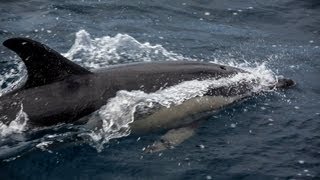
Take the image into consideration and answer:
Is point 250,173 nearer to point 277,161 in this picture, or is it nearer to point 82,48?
point 277,161

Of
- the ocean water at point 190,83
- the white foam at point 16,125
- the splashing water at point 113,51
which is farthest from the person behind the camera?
the splashing water at point 113,51

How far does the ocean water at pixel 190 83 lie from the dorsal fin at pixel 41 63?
616mm

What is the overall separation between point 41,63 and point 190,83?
2.46 metres

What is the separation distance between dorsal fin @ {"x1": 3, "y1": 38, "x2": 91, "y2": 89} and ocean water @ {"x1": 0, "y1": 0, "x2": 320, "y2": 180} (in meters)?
0.62

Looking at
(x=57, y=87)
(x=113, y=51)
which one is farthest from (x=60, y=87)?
(x=113, y=51)

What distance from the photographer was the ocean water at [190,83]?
6621mm

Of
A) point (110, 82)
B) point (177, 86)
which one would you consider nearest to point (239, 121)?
point (177, 86)

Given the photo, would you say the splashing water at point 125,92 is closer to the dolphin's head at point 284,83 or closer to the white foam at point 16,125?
the white foam at point 16,125

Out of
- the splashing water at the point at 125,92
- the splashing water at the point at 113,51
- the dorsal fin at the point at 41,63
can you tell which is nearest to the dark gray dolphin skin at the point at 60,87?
the dorsal fin at the point at 41,63

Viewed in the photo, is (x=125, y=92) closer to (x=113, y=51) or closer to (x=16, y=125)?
(x=16, y=125)

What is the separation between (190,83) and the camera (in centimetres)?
804

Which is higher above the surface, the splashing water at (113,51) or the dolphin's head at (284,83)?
the dolphin's head at (284,83)

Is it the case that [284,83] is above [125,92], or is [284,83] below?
below

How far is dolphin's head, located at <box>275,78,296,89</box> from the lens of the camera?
9.27 m
